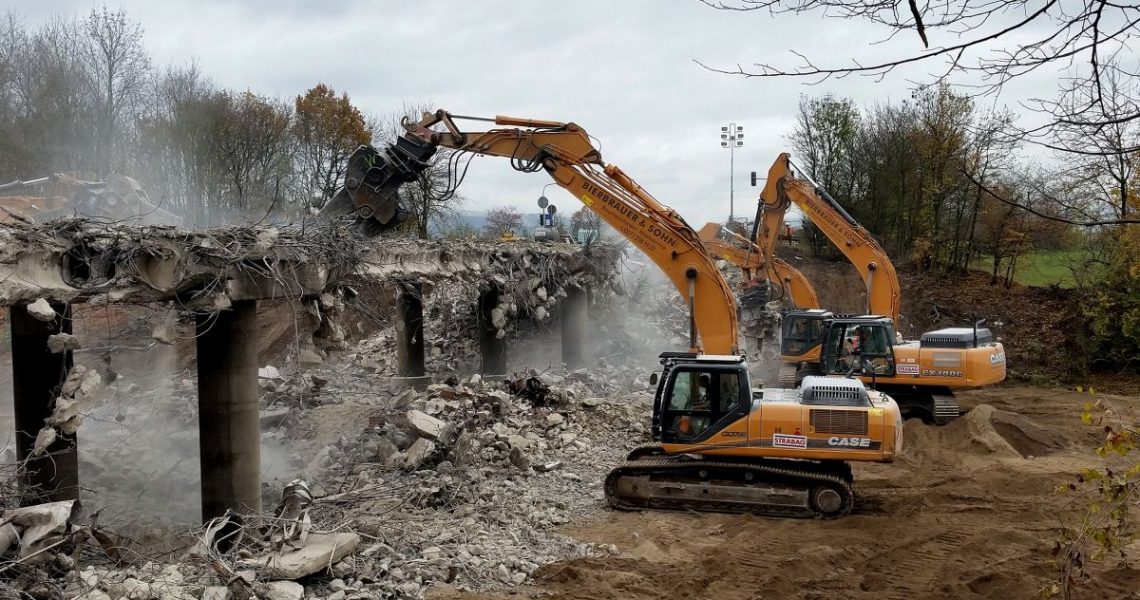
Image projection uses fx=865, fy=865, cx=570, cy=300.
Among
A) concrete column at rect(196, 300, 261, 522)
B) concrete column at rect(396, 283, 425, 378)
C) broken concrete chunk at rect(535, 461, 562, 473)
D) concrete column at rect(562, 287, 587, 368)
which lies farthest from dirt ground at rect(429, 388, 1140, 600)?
concrete column at rect(562, 287, 587, 368)

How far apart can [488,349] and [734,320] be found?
7.24 m

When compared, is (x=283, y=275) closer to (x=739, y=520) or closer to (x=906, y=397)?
(x=739, y=520)

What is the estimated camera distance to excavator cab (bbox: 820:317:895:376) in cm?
1471

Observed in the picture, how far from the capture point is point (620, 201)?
42.1ft

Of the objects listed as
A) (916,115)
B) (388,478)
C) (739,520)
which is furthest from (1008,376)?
(388,478)

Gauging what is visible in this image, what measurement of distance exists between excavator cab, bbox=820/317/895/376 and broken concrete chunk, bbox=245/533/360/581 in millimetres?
9749

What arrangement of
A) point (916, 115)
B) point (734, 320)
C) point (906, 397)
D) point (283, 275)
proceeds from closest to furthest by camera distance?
1. point (283, 275)
2. point (734, 320)
3. point (906, 397)
4. point (916, 115)

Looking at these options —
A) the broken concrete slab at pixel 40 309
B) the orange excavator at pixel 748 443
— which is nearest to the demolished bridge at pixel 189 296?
the broken concrete slab at pixel 40 309

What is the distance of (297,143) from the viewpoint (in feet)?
87.9

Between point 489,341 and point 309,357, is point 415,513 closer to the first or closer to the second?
point 309,357

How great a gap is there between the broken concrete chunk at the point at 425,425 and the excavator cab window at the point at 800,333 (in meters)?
8.07

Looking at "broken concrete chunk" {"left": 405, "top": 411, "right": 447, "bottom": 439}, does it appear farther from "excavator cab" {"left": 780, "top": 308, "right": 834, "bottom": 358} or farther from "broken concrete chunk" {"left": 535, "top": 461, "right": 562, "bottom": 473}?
"excavator cab" {"left": 780, "top": 308, "right": 834, "bottom": 358}

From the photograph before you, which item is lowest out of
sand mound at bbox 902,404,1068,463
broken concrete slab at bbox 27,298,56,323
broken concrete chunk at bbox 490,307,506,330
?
sand mound at bbox 902,404,1068,463

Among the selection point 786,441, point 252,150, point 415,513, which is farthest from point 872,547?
point 252,150
